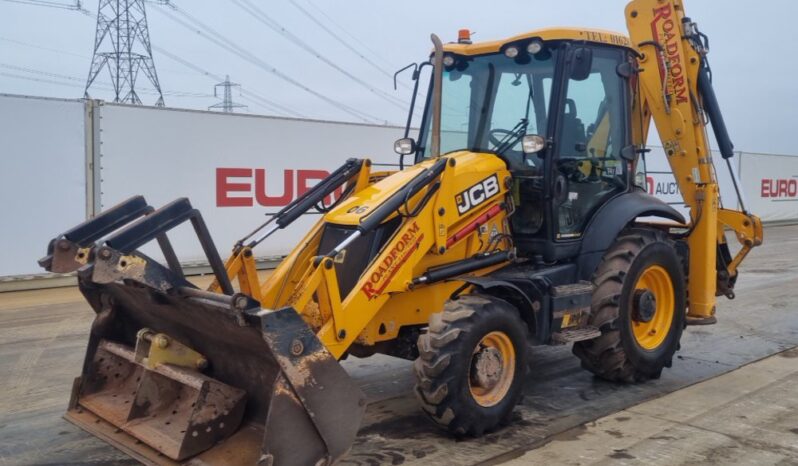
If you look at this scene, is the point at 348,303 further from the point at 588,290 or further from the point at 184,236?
the point at 184,236

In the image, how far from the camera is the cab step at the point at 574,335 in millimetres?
5289

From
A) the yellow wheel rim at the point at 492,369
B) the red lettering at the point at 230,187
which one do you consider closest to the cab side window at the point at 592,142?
the yellow wheel rim at the point at 492,369

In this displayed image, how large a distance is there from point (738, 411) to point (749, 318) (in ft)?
12.7

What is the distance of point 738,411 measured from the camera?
17.5ft

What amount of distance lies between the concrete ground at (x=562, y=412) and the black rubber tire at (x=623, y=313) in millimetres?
184

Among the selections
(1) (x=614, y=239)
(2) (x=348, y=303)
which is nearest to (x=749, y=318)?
(1) (x=614, y=239)

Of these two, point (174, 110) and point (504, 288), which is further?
point (174, 110)

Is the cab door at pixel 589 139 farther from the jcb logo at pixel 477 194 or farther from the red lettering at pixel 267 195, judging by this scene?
the red lettering at pixel 267 195

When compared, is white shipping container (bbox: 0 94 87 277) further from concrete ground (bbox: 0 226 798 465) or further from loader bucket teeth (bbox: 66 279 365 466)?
loader bucket teeth (bbox: 66 279 365 466)

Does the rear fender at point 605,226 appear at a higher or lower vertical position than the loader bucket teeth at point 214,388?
higher

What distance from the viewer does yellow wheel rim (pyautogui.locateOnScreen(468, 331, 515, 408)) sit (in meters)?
4.74

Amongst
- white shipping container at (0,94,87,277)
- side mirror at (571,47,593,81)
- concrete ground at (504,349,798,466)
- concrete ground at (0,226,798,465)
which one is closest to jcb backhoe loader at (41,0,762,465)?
side mirror at (571,47,593,81)

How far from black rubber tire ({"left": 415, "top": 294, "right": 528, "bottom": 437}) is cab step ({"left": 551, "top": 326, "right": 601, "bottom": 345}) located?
0.61 metres

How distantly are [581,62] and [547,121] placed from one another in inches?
19.0
